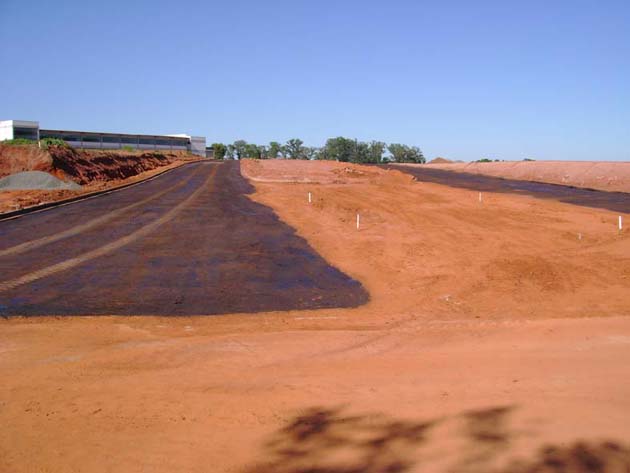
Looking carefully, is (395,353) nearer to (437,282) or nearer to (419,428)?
(419,428)

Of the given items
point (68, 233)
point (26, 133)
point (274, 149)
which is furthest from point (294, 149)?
point (68, 233)

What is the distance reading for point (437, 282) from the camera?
12.8 metres

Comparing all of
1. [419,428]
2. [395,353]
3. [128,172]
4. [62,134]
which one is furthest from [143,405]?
[62,134]

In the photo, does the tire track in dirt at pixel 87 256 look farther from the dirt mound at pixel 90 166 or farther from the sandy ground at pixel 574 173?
the sandy ground at pixel 574 173

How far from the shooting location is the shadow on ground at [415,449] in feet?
13.8

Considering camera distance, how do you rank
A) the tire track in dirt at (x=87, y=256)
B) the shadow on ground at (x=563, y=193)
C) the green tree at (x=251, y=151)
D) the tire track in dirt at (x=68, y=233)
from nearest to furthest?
the tire track in dirt at (x=87, y=256) < the tire track in dirt at (x=68, y=233) < the shadow on ground at (x=563, y=193) < the green tree at (x=251, y=151)

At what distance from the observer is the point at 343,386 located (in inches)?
233

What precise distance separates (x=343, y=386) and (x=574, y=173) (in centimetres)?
4709

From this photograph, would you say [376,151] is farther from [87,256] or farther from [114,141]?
[87,256]

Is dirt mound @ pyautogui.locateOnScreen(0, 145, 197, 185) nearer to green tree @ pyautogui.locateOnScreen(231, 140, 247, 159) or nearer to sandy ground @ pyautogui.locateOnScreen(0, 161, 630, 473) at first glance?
sandy ground @ pyautogui.locateOnScreen(0, 161, 630, 473)

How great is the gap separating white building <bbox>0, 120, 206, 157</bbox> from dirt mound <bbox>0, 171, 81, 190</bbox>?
4459 centimetres

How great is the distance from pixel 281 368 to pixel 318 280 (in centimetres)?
628

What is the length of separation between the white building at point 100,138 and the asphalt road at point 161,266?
63703mm

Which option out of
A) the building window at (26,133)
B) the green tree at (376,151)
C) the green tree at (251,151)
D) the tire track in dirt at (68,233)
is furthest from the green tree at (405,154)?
the tire track in dirt at (68,233)
